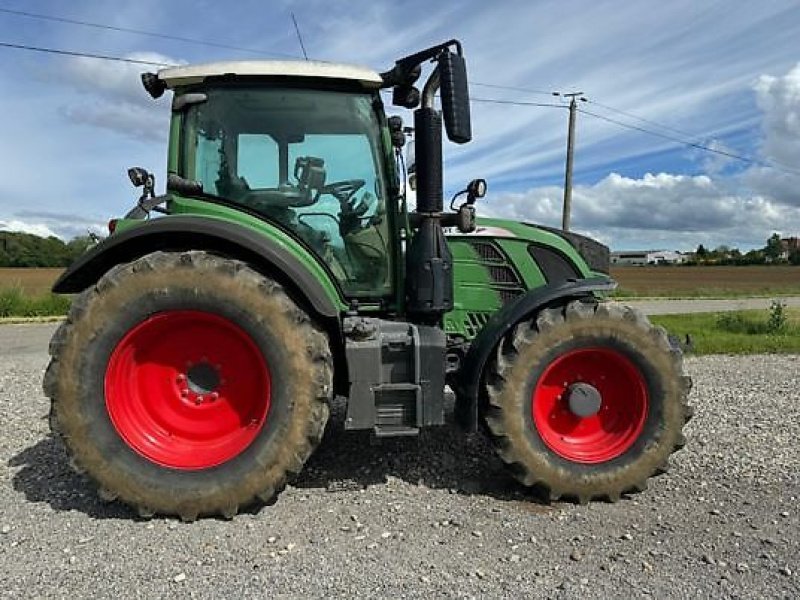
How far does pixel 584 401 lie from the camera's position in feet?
12.8

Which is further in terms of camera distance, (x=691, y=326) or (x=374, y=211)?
(x=691, y=326)

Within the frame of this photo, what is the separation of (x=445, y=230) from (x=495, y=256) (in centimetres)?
39

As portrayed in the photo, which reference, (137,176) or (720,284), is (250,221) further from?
(720,284)

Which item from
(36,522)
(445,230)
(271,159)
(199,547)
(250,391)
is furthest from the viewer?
(445,230)

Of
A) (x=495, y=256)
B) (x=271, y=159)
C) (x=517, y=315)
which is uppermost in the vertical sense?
(x=271, y=159)

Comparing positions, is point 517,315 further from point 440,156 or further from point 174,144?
point 174,144

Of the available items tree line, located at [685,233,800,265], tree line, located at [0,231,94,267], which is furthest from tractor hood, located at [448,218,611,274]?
tree line, located at [685,233,800,265]

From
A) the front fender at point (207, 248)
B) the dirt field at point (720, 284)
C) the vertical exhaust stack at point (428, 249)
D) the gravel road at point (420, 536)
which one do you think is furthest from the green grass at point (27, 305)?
the dirt field at point (720, 284)

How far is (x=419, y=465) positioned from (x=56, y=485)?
2238 millimetres

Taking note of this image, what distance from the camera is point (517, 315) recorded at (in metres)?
3.83

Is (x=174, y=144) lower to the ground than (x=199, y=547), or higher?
higher

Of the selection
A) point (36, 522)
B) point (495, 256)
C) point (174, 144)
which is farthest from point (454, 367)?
point (36, 522)

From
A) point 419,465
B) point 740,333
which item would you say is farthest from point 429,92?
point 740,333

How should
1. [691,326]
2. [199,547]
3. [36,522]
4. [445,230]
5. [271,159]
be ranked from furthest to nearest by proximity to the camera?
[691,326] → [445,230] → [271,159] → [36,522] → [199,547]
